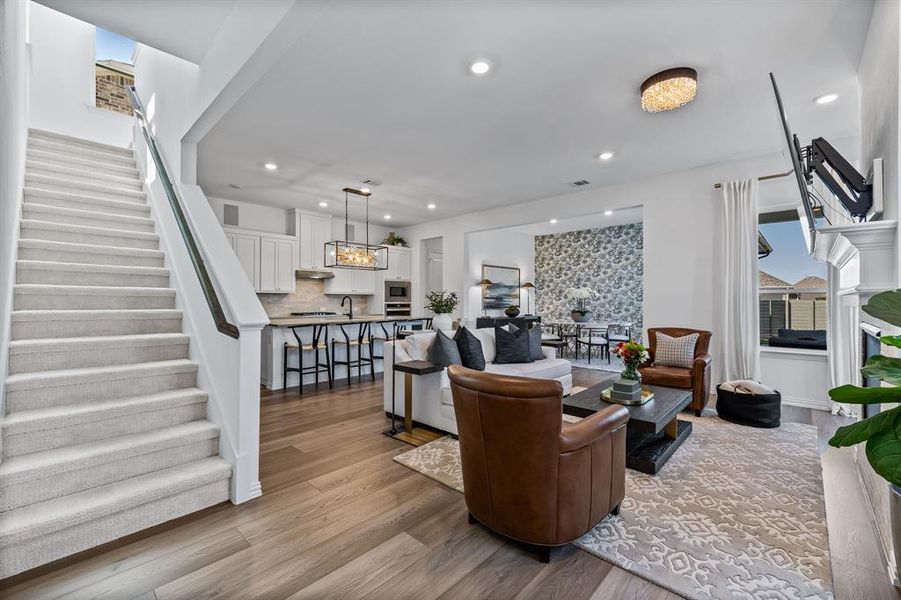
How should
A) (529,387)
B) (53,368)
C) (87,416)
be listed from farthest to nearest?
(53,368), (87,416), (529,387)

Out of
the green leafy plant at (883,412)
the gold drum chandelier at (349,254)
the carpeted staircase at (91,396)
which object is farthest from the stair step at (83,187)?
the green leafy plant at (883,412)

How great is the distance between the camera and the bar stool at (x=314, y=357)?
5383 millimetres

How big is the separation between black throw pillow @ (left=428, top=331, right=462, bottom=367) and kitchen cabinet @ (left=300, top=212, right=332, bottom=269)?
477cm

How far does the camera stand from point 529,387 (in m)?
1.82

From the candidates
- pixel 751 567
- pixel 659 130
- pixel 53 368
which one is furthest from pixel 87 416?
pixel 659 130

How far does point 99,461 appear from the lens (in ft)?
7.25

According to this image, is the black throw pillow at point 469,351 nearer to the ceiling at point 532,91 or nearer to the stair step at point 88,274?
the ceiling at point 532,91

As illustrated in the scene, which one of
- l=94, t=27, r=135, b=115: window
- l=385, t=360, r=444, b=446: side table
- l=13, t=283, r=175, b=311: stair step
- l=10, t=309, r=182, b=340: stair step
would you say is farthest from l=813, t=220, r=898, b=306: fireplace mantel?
l=94, t=27, r=135, b=115: window

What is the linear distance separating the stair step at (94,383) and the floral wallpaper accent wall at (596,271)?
7.93 metres

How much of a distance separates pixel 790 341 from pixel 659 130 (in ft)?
10.1

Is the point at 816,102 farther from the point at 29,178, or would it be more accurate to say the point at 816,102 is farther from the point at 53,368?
the point at 29,178

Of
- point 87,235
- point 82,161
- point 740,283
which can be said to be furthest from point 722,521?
point 82,161

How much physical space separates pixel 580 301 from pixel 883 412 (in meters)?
8.54

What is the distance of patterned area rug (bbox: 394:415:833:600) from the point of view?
1.84 metres
